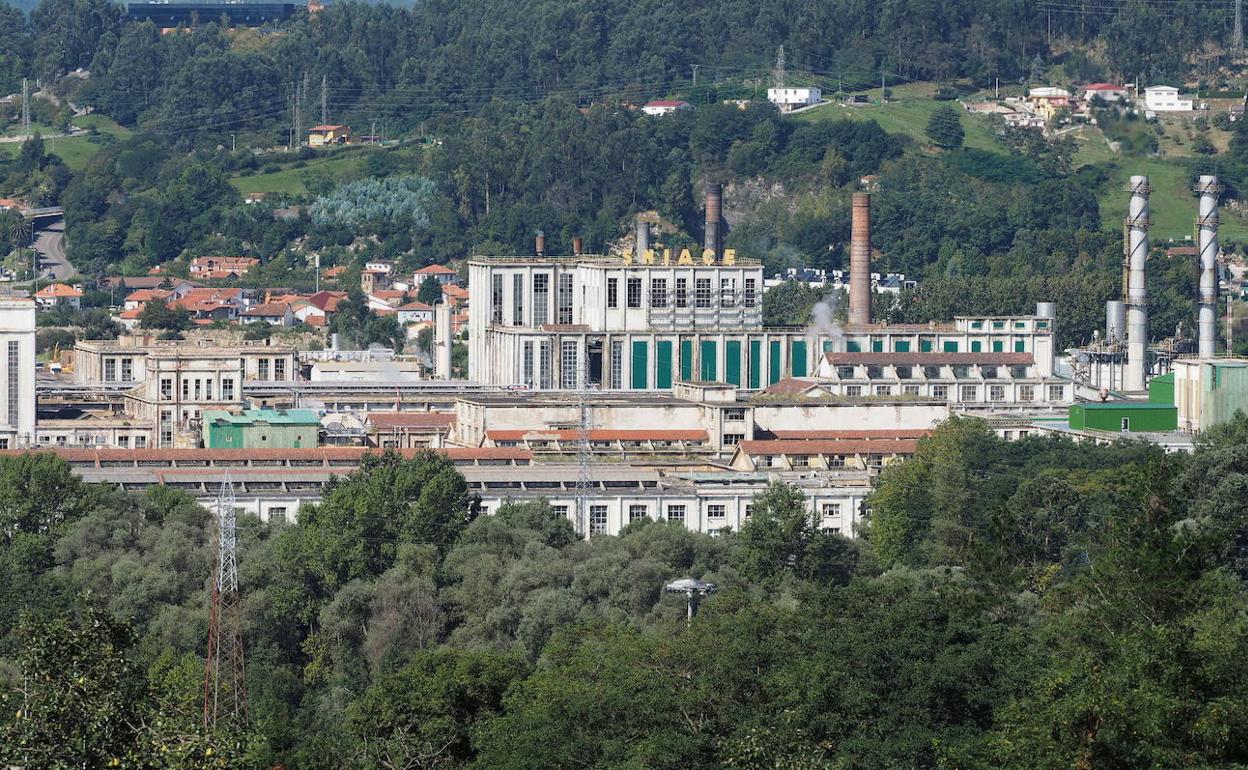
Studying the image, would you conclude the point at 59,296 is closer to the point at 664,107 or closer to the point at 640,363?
the point at 640,363

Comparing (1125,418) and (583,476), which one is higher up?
A: (1125,418)

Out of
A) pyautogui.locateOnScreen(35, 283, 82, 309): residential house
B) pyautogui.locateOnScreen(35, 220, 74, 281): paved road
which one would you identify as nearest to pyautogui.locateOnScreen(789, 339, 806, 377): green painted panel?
pyautogui.locateOnScreen(35, 283, 82, 309): residential house

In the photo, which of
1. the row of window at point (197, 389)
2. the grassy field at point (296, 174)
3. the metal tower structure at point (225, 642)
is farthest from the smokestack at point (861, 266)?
the grassy field at point (296, 174)

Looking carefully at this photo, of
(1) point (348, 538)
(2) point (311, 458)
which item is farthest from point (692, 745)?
(2) point (311, 458)

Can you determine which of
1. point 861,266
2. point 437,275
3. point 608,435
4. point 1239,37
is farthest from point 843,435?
point 1239,37

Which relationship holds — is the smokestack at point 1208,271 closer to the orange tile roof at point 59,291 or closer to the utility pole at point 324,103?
the orange tile roof at point 59,291

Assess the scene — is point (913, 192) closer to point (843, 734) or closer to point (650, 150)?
point (650, 150)
